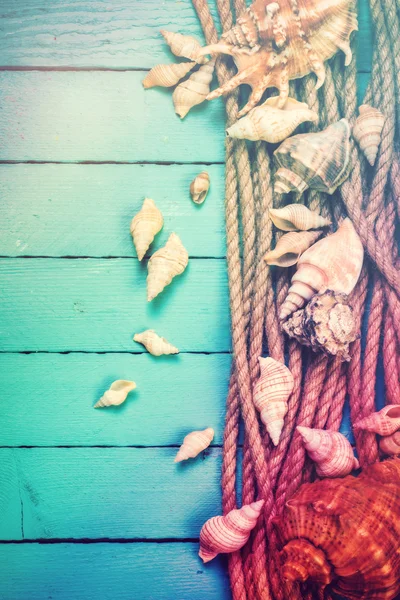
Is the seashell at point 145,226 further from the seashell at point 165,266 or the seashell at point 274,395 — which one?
the seashell at point 274,395

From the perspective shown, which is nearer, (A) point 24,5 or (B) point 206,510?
(B) point 206,510

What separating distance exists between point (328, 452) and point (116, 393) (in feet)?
1.21

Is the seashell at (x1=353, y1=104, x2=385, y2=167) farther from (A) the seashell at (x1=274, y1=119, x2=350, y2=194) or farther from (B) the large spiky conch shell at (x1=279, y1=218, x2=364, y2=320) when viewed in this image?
(B) the large spiky conch shell at (x1=279, y1=218, x2=364, y2=320)

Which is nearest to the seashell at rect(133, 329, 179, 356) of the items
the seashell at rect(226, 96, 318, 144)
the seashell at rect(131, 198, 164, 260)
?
the seashell at rect(131, 198, 164, 260)

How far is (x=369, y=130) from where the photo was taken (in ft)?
2.70

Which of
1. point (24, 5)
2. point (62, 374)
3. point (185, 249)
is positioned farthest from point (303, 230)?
point (24, 5)

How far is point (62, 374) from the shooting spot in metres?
0.86

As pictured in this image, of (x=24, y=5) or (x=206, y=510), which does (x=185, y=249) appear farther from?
(x=24, y=5)

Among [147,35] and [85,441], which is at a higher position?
[147,35]

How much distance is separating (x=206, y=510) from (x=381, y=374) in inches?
15.2

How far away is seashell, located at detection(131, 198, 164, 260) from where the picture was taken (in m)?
0.85

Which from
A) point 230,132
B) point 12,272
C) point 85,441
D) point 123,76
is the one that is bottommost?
point 85,441

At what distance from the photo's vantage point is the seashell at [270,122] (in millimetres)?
826

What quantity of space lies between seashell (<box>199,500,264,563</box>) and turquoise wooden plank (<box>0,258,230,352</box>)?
27cm
